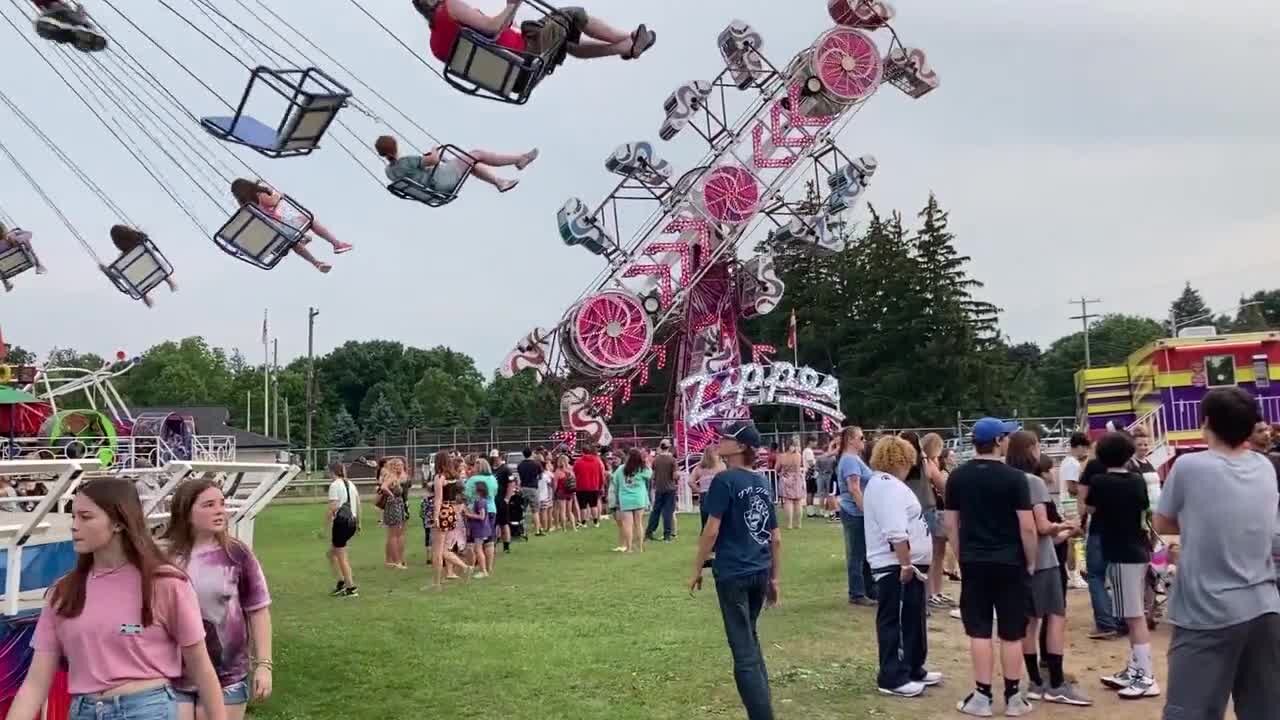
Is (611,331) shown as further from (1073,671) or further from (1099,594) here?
(1073,671)

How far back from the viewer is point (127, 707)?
3.33m

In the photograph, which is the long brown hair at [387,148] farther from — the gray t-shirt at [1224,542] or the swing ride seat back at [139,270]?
the gray t-shirt at [1224,542]

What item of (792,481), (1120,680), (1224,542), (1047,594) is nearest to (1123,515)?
(1047,594)

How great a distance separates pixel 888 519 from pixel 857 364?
56301 mm

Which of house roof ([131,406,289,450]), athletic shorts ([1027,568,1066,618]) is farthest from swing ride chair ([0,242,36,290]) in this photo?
house roof ([131,406,289,450])

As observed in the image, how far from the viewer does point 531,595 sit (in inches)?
484

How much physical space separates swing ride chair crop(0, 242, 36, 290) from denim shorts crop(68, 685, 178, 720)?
39.0 ft

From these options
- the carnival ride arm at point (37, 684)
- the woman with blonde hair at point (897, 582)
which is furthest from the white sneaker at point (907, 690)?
the carnival ride arm at point (37, 684)

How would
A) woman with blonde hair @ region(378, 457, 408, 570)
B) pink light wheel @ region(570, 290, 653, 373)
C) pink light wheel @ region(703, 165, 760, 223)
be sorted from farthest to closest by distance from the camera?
1. pink light wheel @ region(703, 165, 760, 223)
2. pink light wheel @ region(570, 290, 653, 373)
3. woman with blonde hair @ region(378, 457, 408, 570)

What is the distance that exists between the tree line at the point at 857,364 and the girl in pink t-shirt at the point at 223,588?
30.7 m

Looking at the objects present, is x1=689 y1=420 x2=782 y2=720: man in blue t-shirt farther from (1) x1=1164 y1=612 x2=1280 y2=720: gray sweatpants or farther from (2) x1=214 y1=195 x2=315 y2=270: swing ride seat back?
(2) x1=214 y1=195 x2=315 y2=270: swing ride seat back

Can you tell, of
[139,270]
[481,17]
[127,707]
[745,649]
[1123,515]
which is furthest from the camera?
[139,270]

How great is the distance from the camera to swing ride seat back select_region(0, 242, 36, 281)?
13.3 meters

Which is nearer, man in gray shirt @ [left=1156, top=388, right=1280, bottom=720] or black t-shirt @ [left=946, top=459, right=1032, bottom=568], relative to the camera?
man in gray shirt @ [left=1156, top=388, right=1280, bottom=720]
